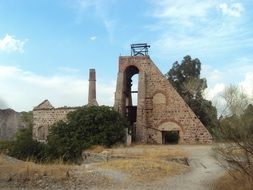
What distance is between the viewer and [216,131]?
13086 mm

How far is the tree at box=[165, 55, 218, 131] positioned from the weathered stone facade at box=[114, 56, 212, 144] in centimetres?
732

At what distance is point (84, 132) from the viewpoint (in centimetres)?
2959

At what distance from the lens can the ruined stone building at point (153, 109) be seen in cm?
3362

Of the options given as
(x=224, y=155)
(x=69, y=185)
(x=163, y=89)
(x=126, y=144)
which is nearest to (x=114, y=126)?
(x=126, y=144)

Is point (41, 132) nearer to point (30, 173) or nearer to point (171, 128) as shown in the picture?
point (171, 128)

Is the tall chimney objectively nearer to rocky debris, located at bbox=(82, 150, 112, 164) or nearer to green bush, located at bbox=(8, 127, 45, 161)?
green bush, located at bbox=(8, 127, 45, 161)

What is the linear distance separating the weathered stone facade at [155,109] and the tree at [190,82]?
24.0 feet

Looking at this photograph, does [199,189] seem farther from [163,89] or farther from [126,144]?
[163,89]

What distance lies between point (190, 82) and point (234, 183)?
30.2 metres

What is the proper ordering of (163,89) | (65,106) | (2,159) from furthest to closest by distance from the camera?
1. (65,106)
2. (163,89)
3. (2,159)

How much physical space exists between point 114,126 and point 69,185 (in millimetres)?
14729

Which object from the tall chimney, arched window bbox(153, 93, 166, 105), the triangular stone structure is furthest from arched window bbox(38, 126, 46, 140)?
arched window bbox(153, 93, 166, 105)

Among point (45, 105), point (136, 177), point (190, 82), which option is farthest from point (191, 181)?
point (190, 82)

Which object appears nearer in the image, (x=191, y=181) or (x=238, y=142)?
(x=238, y=142)
